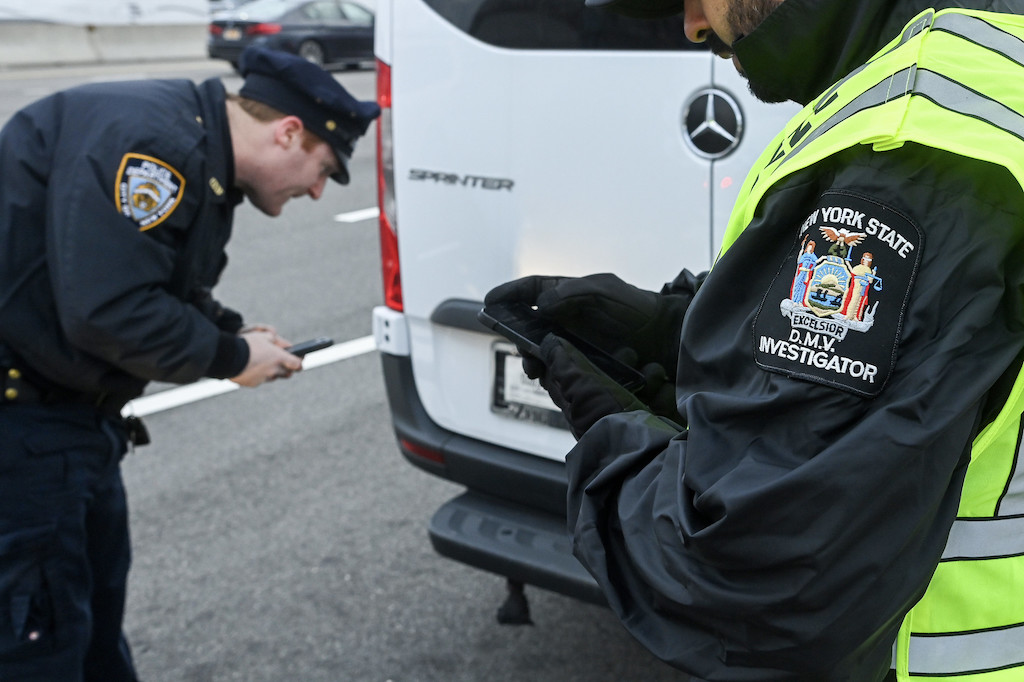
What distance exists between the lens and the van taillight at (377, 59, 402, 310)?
2.66 m

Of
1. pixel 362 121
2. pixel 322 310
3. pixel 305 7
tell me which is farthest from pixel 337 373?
pixel 305 7

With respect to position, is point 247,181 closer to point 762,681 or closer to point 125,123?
point 125,123

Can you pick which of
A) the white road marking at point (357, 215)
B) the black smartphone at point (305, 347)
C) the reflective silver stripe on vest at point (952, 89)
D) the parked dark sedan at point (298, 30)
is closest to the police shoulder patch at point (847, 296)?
the reflective silver stripe on vest at point (952, 89)

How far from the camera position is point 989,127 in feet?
3.21

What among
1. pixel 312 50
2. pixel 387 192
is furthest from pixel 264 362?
pixel 312 50

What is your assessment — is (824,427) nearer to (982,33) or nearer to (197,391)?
(982,33)

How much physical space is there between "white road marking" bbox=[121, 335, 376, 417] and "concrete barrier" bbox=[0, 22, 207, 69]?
15995 millimetres

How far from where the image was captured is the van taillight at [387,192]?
105 inches

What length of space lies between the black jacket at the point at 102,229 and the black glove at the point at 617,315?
0.93 m

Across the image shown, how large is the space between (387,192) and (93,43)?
774 inches

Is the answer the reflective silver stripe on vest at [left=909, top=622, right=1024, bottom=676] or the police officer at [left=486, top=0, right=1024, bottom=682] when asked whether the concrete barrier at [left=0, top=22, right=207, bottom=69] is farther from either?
the reflective silver stripe on vest at [left=909, top=622, right=1024, bottom=676]

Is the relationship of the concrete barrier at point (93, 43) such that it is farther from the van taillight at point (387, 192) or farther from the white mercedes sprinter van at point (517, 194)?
the white mercedes sprinter van at point (517, 194)

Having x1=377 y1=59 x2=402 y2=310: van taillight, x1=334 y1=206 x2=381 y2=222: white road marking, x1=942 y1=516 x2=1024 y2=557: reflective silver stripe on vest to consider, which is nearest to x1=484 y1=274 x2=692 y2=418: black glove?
x1=942 y1=516 x2=1024 y2=557: reflective silver stripe on vest

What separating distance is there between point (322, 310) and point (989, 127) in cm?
541
